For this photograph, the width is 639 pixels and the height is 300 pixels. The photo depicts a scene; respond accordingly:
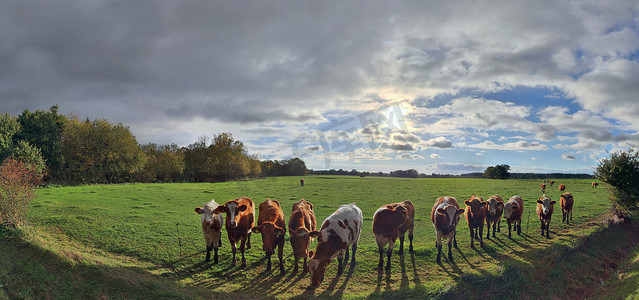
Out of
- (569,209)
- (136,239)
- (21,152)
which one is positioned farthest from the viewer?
(21,152)

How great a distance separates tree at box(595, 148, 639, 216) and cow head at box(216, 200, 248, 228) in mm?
27699

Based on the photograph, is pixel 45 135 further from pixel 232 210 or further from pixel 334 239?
pixel 334 239

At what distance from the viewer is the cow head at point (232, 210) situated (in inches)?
415

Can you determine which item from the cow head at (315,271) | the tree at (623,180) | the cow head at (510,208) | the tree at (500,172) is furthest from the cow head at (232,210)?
the tree at (500,172)

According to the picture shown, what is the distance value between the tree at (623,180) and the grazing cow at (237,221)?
27.3 meters

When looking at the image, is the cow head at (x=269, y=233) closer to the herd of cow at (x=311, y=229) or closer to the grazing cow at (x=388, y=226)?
the herd of cow at (x=311, y=229)

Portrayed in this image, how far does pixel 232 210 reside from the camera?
10.6 meters

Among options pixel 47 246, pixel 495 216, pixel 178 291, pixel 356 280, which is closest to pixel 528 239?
pixel 495 216

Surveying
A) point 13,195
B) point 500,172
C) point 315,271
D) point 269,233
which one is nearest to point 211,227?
point 269,233

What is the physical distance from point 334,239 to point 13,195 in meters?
14.8

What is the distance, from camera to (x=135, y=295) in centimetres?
829

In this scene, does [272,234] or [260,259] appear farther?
[260,259]

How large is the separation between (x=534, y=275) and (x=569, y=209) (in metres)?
13.6

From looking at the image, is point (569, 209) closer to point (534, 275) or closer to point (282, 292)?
point (534, 275)
